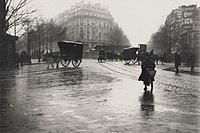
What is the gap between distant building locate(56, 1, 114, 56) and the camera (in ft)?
420

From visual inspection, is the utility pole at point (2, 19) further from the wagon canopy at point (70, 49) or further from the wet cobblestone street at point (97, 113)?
the wet cobblestone street at point (97, 113)

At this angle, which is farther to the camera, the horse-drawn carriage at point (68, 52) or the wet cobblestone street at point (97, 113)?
the horse-drawn carriage at point (68, 52)

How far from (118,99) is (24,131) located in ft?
15.9

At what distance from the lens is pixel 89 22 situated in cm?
13662

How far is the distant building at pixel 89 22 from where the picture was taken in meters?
128

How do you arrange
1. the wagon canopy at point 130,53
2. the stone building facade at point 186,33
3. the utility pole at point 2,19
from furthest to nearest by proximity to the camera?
the stone building facade at point 186,33 < the wagon canopy at point 130,53 < the utility pole at point 2,19

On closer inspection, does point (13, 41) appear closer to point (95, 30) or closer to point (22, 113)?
point (22, 113)

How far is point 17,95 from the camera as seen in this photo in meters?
11.8

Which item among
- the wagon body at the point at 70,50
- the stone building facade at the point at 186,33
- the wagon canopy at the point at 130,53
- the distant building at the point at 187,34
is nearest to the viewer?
the wagon body at the point at 70,50

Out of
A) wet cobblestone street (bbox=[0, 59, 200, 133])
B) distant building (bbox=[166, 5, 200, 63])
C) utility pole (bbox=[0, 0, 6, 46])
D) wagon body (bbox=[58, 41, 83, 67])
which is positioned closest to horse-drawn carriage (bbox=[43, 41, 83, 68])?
wagon body (bbox=[58, 41, 83, 67])

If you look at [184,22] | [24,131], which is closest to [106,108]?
[24,131]

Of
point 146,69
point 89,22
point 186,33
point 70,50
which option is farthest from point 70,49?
point 89,22

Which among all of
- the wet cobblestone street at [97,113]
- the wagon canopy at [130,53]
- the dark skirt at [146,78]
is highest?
the wagon canopy at [130,53]

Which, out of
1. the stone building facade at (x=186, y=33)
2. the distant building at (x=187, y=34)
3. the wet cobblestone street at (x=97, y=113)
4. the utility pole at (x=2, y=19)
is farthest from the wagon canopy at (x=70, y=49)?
the stone building facade at (x=186, y=33)
